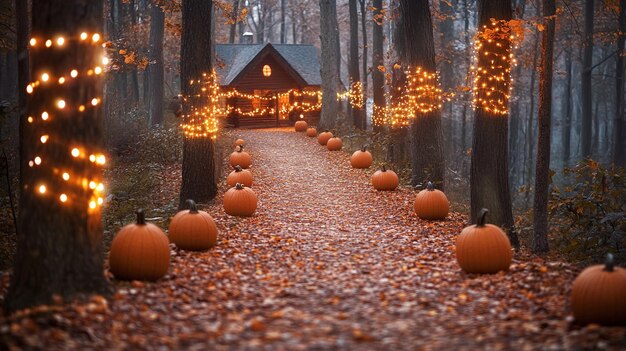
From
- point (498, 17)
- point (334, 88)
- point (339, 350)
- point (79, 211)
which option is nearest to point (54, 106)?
point (79, 211)

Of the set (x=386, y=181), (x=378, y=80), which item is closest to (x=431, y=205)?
(x=386, y=181)

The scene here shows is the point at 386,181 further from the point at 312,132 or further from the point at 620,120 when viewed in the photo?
the point at 620,120

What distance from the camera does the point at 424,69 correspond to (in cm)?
1617

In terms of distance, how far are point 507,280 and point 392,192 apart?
8647 mm

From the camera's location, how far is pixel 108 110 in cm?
2214

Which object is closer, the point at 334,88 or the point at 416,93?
the point at 416,93

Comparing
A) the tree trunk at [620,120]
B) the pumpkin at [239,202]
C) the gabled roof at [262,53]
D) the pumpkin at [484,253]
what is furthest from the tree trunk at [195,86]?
the gabled roof at [262,53]

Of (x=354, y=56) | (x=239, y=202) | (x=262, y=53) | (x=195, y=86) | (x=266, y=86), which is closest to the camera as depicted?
(x=239, y=202)

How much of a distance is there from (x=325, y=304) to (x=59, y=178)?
3043 mm

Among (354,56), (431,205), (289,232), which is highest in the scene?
(354,56)

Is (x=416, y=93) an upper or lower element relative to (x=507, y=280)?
upper

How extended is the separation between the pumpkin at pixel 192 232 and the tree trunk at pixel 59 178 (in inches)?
100

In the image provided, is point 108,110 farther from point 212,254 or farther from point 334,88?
point 212,254

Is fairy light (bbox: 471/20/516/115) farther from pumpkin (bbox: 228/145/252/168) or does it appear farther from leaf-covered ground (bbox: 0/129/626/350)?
pumpkin (bbox: 228/145/252/168)
